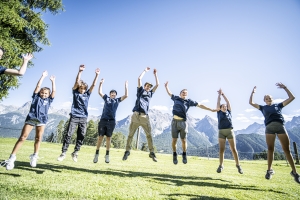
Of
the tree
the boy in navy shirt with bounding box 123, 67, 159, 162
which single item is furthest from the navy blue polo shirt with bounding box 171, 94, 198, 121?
the tree

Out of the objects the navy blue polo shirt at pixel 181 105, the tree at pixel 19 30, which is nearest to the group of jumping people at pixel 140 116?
the navy blue polo shirt at pixel 181 105

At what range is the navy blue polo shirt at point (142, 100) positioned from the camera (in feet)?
22.6

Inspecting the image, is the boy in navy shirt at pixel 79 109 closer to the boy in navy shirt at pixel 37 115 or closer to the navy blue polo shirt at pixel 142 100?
the boy in navy shirt at pixel 37 115

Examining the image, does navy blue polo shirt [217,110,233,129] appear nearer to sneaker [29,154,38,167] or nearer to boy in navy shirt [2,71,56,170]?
boy in navy shirt [2,71,56,170]

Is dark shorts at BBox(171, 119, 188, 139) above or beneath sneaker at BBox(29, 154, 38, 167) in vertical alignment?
above

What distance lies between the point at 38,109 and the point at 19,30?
11.9 m

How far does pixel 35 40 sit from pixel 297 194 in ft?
62.8

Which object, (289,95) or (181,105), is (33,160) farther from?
(289,95)

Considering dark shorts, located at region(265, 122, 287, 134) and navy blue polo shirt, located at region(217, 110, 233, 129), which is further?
Answer: navy blue polo shirt, located at region(217, 110, 233, 129)

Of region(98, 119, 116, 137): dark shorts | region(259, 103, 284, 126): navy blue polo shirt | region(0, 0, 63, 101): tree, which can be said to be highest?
region(0, 0, 63, 101): tree

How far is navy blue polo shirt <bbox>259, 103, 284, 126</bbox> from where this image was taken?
613 cm

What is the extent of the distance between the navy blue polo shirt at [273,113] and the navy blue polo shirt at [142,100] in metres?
4.54

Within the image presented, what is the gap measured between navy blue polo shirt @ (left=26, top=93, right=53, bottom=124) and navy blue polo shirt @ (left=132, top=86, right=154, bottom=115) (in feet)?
10.4

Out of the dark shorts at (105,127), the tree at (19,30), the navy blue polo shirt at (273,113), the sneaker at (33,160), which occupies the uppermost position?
the tree at (19,30)
